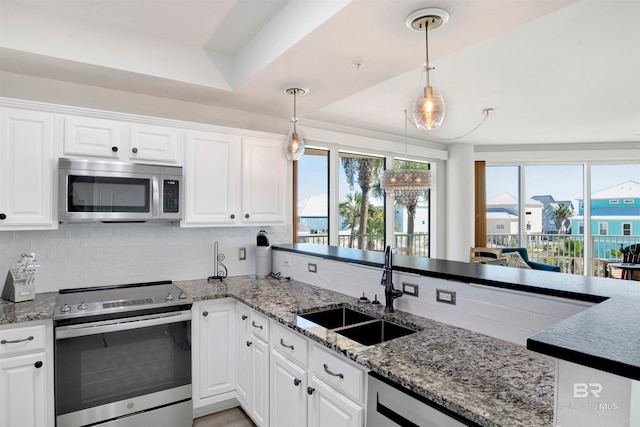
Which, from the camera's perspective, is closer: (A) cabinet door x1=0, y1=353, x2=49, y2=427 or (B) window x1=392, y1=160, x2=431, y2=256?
(A) cabinet door x1=0, y1=353, x2=49, y2=427

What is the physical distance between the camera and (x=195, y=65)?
2789 mm

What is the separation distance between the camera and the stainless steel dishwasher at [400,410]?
1.17 meters

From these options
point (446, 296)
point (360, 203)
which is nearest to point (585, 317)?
point (446, 296)

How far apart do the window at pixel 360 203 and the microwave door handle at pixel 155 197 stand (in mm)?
2722

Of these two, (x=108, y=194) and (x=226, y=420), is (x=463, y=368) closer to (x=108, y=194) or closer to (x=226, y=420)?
(x=226, y=420)

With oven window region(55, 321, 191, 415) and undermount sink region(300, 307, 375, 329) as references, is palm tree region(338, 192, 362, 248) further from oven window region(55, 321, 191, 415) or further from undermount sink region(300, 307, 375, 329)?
oven window region(55, 321, 191, 415)

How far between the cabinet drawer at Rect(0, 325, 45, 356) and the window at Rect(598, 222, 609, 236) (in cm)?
813

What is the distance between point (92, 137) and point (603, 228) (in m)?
7.96

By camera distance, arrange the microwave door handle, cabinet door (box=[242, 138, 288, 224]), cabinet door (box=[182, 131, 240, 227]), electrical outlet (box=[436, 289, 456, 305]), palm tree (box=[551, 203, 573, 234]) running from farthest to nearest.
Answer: palm tree (box=[551, 203, 573, 234]) < cabinet door (box=[242, 138, 288, 224]) < cabinet door (box=[182, 131, 240, 227]) < the microwave door handle < electrical outlet (box=[436, 289, 456, 305])

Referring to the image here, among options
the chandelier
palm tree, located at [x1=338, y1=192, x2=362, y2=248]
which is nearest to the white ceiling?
the chandelier

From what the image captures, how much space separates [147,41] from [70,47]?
48cm

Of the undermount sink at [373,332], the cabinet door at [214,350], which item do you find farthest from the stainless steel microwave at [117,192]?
the undermount sink at [373,332]

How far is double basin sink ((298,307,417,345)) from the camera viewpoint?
6.49ft

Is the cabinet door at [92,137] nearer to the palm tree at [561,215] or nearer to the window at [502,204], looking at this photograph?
the window at [502,204]
